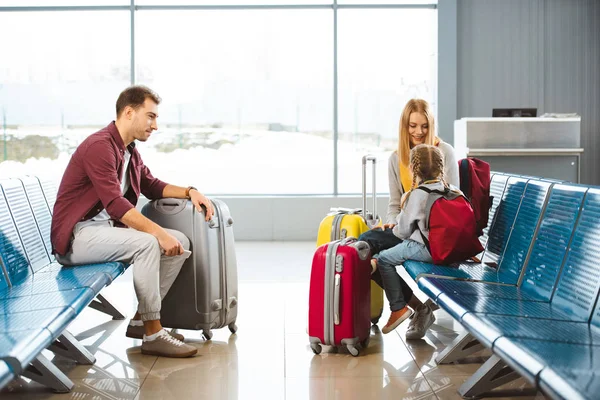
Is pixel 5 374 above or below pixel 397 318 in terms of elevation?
above

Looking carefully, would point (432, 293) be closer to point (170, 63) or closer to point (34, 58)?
point (170, 63)

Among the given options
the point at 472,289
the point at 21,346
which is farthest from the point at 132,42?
the point at 21,346

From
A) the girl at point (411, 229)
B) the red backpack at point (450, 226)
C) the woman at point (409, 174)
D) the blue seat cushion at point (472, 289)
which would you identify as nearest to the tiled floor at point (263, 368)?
the woman at point (409, 174)

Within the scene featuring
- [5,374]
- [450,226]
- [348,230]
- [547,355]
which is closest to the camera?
[5,374]

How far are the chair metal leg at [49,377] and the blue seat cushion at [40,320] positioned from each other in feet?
1.61

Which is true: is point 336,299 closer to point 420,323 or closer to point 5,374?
point 420,323

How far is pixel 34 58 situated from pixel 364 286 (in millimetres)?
6815

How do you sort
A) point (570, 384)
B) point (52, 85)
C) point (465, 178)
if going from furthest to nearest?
point (52, 85) → point (465, 178) → point (570, 384)

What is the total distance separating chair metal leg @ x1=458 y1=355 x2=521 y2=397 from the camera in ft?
10.9

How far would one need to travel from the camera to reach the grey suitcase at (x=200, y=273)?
167 inches

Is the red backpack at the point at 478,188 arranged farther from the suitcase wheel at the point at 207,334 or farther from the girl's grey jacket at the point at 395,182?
the suitcase wheel at the point at 207,334

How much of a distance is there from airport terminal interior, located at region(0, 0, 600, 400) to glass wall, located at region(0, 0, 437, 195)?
0.08ft

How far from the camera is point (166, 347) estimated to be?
13.1ft

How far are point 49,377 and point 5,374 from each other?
1.25 m
